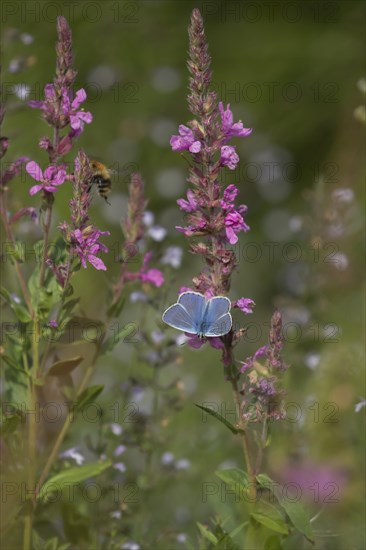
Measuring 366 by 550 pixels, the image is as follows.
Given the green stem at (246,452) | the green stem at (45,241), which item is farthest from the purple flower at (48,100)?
the green stem at (246,452)

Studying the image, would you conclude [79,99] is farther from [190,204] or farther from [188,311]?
[188,311]

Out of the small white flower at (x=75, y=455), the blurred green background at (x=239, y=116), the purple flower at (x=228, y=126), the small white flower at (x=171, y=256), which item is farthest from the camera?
the blurred green background at (x=239, y=116)

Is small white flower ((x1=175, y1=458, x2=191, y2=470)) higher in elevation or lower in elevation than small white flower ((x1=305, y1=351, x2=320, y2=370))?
lower

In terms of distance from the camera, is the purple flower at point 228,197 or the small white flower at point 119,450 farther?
the small white flower at point 119,450

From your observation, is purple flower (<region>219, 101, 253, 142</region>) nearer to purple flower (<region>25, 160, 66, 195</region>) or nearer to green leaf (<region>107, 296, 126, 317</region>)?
purple flower (<region>25, 160, 66, 195</region>)

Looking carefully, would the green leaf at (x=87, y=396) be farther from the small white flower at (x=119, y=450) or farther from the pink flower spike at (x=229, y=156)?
the pink flower spike at (x=229, y=156)

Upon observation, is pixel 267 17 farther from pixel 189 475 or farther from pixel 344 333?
pixel 189 475

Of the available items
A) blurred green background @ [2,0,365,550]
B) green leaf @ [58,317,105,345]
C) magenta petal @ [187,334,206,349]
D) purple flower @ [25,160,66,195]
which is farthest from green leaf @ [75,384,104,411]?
blurred green background @ [2,0,365,550]
